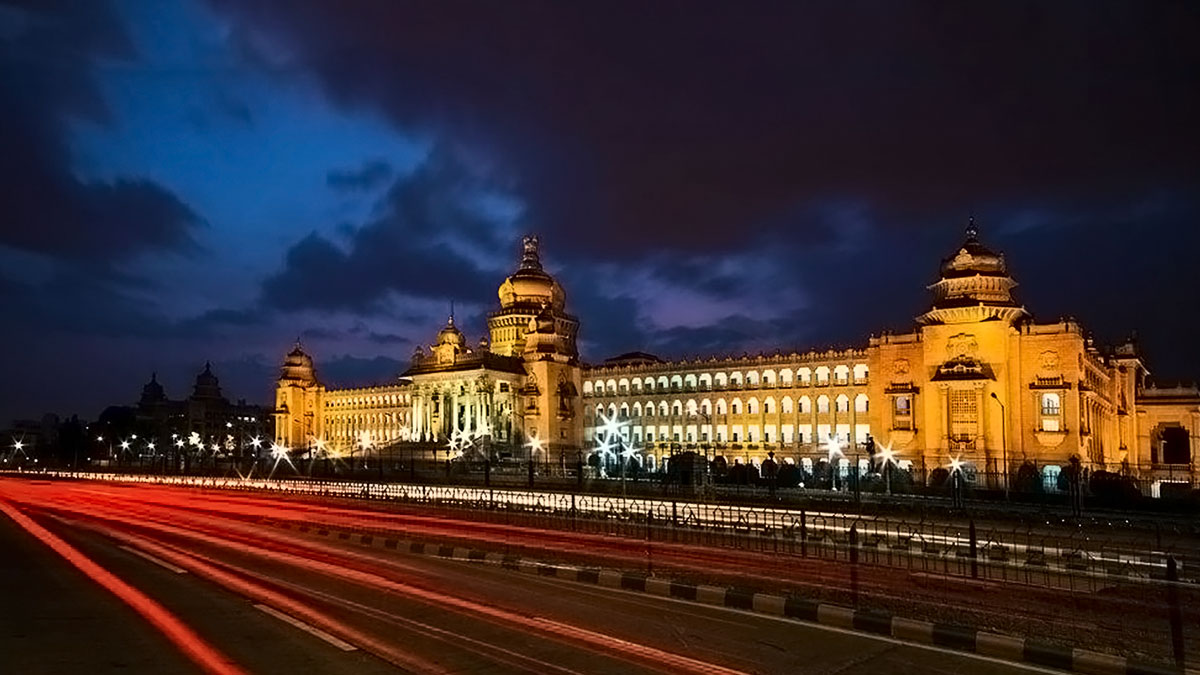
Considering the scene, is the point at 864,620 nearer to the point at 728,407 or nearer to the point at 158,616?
the point at 158,616

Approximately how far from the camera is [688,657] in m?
9.77

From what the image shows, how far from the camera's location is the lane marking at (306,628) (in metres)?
10.2

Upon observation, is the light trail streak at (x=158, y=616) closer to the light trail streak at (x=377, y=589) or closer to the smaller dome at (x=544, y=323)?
the light trail streak at (x=377, y=589)

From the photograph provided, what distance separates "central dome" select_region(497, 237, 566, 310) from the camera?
318 ft

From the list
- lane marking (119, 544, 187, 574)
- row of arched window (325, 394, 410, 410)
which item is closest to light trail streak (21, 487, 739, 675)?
lane marking (119, 544, 187, 574)

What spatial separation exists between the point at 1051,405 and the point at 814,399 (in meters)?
23.7

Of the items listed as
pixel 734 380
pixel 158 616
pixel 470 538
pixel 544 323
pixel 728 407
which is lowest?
pixel 470 538

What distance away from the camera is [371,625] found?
1138cm

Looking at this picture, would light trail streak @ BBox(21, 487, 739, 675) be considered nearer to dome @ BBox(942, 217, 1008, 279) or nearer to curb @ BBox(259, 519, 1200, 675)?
curb @ BBox(259, 519, 1200, 675)

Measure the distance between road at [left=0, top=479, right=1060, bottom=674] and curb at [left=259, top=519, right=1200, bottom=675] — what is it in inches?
16.4

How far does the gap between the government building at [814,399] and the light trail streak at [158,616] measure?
29.3m

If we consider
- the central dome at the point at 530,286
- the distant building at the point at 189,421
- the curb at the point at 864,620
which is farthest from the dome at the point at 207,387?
the curb at the point at 864,620

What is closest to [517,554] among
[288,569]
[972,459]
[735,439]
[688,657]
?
[288,569]

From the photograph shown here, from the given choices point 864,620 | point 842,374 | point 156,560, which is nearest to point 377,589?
point 156,560
